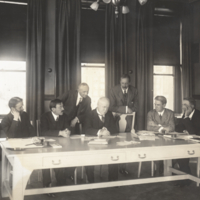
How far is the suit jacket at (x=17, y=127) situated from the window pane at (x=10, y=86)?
5.84ft

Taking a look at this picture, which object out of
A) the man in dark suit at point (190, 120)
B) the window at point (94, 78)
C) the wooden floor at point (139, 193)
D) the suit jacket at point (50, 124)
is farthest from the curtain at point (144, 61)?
the suit jacket at point (50, 124)

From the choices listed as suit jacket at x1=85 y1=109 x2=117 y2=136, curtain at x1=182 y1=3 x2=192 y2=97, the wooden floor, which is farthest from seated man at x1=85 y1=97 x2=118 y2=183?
curtain at x1=182 y1=3 x2=192 y2=97

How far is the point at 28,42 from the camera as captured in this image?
5.67 metres

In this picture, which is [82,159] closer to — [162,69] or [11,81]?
[11,81]

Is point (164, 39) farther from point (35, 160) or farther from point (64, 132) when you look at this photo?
point (35, 160)

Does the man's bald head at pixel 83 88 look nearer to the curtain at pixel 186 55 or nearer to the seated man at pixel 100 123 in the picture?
the seated man at pixel 100 123

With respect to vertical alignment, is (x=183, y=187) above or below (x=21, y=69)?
below

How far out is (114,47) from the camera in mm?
6254

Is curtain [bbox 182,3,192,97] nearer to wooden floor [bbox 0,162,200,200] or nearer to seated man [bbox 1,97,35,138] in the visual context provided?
wooden floor [bbox 0,162,200,200]

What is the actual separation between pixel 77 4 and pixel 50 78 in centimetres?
164

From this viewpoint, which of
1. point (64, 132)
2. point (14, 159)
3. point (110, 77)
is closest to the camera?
point (14, 159)

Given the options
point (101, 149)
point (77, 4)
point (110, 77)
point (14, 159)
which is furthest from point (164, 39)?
point (14, 159)

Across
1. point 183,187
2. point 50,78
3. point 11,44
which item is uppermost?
point 11,44

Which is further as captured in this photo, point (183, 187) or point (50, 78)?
point (50, 78)
